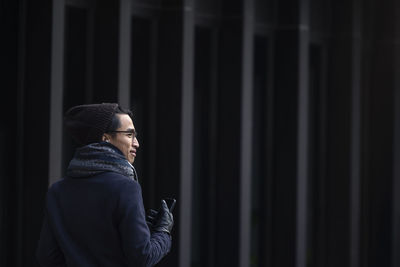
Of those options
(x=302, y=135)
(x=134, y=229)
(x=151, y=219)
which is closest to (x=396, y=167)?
(x=302, y=135)

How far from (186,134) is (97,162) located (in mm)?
4250

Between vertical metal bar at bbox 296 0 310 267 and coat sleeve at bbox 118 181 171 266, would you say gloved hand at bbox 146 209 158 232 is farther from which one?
vertical metal bar at bbox 296 0 310 267

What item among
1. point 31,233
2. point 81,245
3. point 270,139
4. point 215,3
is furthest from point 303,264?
point 81,245

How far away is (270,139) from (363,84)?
212 centimetres

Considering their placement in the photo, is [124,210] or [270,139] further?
[270,139]

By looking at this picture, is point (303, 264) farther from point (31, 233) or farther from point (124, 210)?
point (124, 210)

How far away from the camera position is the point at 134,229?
→ 350 centimetres

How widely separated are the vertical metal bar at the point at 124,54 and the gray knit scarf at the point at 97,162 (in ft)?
11.3

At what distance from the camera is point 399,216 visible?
11.0 metres

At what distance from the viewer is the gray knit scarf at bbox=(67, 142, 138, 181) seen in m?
3.66

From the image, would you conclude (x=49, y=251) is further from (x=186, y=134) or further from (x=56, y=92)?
(x=186, y=134)

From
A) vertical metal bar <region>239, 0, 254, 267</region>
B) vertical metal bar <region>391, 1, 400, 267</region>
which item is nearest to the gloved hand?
vertical metal bar <region>239, 0, 254, 267</region>

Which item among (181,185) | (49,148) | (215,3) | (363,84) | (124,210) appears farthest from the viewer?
(363,84)

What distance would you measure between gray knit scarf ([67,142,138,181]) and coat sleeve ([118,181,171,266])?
139mm
